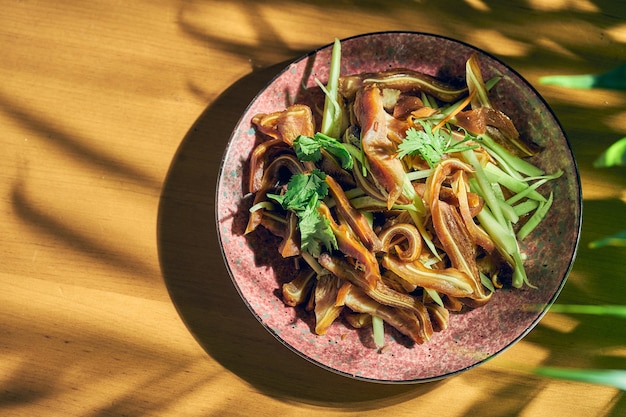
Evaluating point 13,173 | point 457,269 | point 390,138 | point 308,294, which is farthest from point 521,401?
point 13,173

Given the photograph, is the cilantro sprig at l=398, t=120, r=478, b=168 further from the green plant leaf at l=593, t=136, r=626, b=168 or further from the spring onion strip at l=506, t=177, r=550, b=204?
the green plant leaf at l=593, t=136, r=626, b=168

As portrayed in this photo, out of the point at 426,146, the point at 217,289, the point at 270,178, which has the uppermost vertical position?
the point at 426,146

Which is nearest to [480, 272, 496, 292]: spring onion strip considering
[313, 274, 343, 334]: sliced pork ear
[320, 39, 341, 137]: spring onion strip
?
[313, 274, 343, 334]: sliced pork ear

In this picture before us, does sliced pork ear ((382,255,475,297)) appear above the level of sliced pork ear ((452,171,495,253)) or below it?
below

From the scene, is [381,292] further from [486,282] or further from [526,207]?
[526,207]

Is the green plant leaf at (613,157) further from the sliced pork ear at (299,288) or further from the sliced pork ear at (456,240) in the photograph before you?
the sliced pork ear at (299,288)

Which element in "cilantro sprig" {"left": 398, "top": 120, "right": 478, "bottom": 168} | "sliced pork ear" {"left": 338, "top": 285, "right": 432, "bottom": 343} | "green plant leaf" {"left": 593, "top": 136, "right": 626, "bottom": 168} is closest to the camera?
"green plant leaf" {"left": 593, "top": 136, "right": 626, "bottom": 168}

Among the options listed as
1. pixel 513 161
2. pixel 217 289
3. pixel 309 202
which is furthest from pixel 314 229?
pixel 513 161
